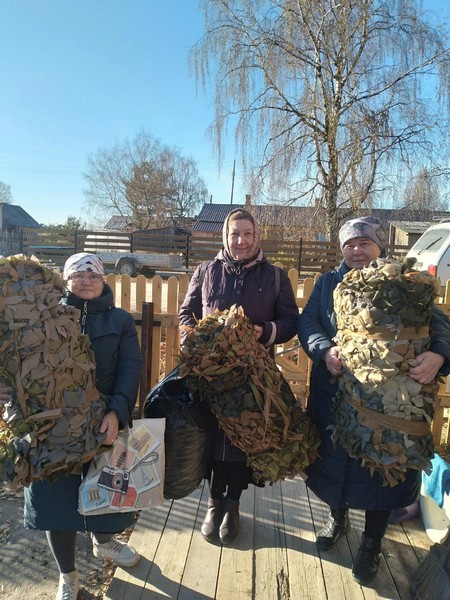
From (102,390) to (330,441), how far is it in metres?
1.20

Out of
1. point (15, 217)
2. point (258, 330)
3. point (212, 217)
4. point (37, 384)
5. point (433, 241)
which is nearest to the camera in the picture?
point (37, 384)

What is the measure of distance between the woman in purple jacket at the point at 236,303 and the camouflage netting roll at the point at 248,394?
0.25 m

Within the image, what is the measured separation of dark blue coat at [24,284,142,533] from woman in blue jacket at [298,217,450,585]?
0.93 meters

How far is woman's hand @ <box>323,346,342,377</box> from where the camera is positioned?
1995 mm

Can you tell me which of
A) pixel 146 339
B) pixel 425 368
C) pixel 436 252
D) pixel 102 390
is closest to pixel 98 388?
pixel 102 390

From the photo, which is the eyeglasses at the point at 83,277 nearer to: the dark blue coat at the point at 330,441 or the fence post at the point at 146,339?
the dark blue coat at the point at 330,441

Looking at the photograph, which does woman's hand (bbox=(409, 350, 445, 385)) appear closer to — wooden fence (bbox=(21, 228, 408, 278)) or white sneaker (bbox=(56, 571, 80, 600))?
white sneaker (bbox=(56, 571, 80, 600))

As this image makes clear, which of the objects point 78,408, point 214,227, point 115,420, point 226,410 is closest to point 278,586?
point 226,410

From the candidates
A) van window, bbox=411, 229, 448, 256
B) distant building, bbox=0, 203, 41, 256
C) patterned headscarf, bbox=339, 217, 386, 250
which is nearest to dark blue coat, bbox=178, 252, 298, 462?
patterned headscarf, bbox=339, 217, 386, 250

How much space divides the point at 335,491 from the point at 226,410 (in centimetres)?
70

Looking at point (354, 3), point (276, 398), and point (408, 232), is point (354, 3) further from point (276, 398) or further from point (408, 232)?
point (276, 398)

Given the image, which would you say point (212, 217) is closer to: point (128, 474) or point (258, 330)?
point (258, 330)

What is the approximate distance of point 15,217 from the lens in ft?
156

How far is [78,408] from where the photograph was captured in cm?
182
